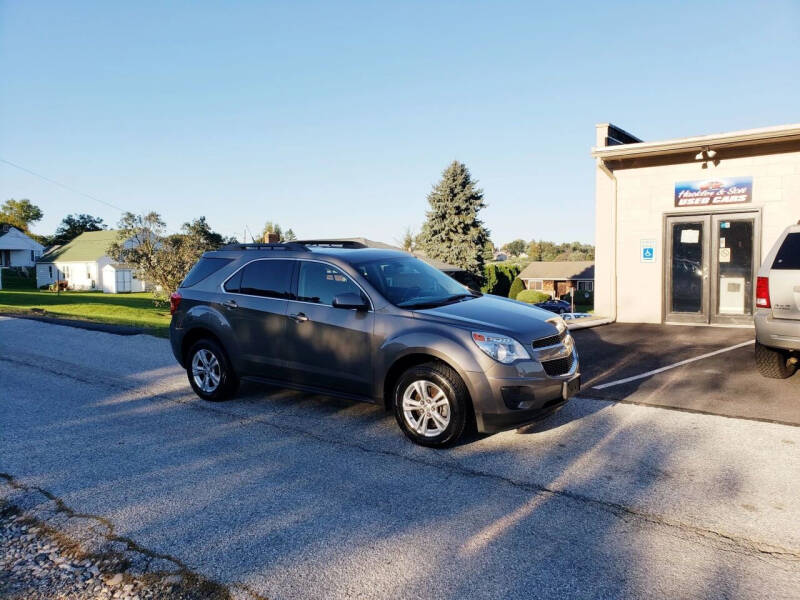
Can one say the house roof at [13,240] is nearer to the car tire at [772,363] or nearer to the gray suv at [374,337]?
the gray suv at [374,337]

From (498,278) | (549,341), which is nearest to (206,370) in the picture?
(549,341)

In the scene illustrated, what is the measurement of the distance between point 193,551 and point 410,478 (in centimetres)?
169

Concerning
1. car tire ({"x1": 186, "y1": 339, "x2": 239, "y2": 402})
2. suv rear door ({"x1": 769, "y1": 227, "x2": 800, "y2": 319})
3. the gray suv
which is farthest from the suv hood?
suv rear door ({"x1": 769, "y1": 227, "x2": 800, "y2": 319})

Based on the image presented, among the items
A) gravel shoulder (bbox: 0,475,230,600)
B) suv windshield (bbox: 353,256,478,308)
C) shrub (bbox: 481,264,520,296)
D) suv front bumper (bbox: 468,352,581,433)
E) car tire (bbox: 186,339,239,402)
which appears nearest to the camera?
gravel shoulder (bbox: 0,475,230,600)

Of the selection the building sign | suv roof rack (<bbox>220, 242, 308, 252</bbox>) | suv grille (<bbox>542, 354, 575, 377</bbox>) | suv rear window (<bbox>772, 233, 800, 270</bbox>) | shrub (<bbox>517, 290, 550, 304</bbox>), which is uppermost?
the building sign

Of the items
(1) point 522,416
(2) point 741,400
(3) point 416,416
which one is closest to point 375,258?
(3) point 416,416

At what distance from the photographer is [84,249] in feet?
228

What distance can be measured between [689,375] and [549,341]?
11.8 feet

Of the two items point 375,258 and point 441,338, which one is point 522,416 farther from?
point 375,258

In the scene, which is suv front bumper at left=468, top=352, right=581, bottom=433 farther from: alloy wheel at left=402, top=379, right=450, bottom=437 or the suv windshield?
the suv windshield

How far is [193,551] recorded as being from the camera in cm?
331

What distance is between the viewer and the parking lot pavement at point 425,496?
120 inches

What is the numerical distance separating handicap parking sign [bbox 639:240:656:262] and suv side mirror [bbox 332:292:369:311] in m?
9.73

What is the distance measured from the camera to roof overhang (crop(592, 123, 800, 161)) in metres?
10.9
